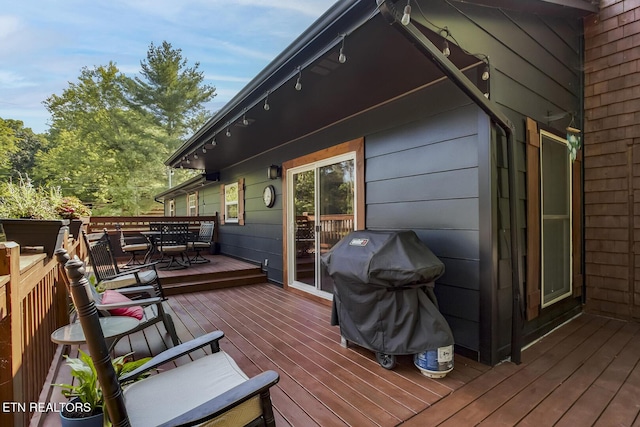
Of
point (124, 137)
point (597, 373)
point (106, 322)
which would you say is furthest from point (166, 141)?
point (597, 373)

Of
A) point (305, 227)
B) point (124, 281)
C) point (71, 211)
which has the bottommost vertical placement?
point (124, 281)

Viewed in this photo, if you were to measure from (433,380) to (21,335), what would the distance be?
94.3 inches

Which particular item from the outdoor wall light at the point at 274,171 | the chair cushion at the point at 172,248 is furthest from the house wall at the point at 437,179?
the chair cushion at the point at 172,248

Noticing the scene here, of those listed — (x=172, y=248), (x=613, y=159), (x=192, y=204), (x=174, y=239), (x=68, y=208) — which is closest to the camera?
(x=613, y=159)

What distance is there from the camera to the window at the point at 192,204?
10648 millimetres

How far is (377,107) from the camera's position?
339 centimetres

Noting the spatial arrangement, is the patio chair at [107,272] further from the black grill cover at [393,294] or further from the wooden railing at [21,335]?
the black grill cover at [393,294]

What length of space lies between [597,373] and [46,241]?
165 inches

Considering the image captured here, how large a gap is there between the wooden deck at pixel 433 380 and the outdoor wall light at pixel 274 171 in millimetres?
2602

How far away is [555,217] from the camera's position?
3.23m

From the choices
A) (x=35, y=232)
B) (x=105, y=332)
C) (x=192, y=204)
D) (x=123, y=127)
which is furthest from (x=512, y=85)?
(x=123, y=127)

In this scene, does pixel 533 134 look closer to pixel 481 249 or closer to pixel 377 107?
pixel 481 249

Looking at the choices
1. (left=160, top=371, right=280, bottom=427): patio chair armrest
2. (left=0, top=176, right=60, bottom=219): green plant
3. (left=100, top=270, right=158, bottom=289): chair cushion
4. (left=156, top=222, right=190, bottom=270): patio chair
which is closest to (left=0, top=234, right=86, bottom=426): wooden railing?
(left=0, top=176, right=60, bottom=219): green plant

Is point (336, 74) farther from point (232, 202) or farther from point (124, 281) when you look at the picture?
point (232, 202)
